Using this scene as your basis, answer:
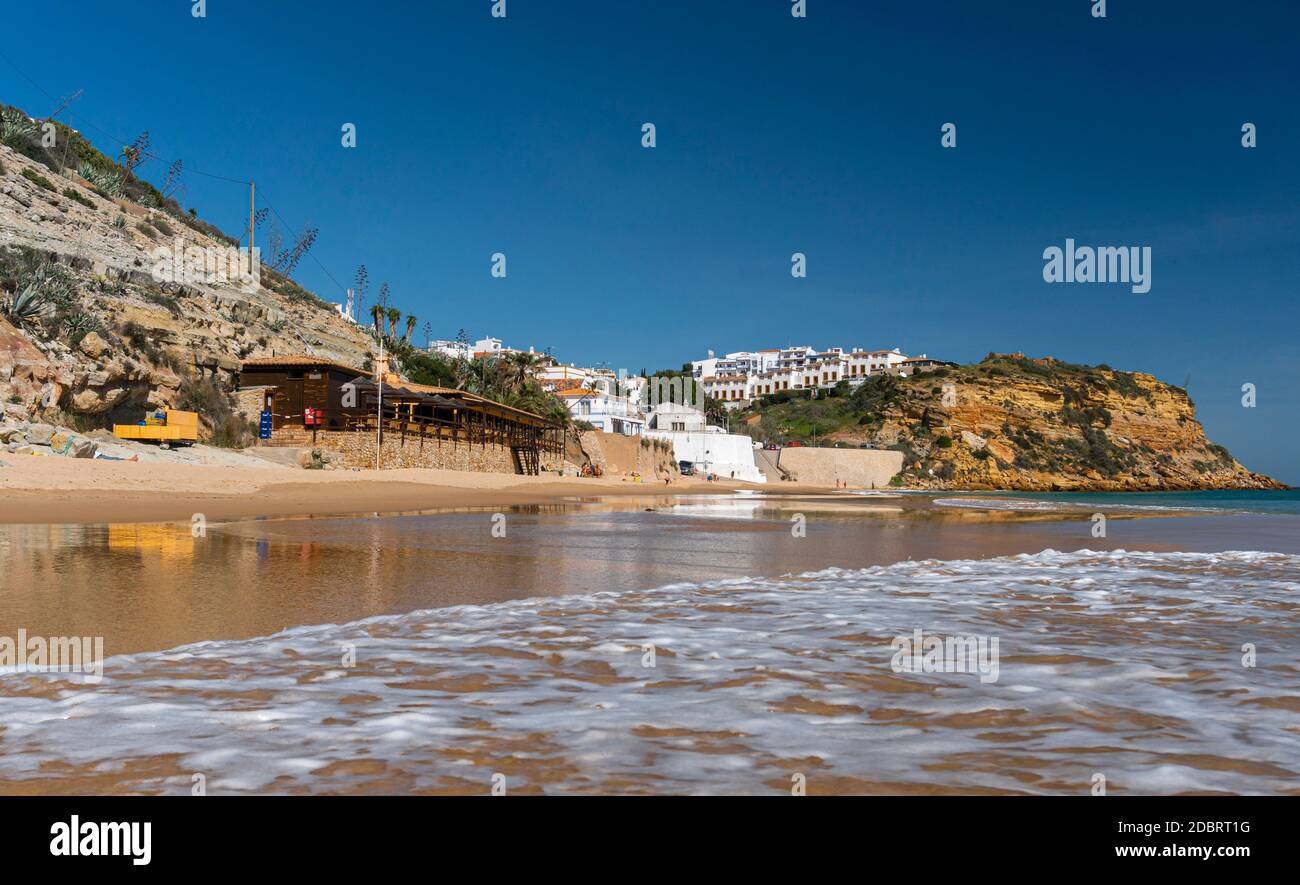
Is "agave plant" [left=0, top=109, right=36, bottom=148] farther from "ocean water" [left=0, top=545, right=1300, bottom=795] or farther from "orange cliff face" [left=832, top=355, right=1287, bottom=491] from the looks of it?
"orange cliff face" [left=832, top=355, right=1287, bottom=491]

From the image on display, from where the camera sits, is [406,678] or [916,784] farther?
[406,678]

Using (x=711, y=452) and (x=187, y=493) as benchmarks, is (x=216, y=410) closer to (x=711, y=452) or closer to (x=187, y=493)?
(x=187, y=493)

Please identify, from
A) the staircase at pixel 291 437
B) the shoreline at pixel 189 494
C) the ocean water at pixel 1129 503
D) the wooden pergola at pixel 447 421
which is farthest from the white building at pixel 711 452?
the shoreline at pixel 189 494

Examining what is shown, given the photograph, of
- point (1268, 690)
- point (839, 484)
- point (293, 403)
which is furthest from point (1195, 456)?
point (1268, 690)

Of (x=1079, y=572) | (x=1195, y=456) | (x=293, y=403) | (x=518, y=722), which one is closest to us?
(x=518, y=722)

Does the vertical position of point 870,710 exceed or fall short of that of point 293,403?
it falls short

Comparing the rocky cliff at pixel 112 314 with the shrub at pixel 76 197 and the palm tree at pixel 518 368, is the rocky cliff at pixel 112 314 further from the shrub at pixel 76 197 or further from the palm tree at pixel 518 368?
the palm tree at pixel 518 368

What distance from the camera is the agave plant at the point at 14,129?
52875 millimetres

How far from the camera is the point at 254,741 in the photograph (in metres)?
3.49

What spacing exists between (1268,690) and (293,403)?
42458mm

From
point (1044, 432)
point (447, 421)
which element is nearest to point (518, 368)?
point (447, 421)
